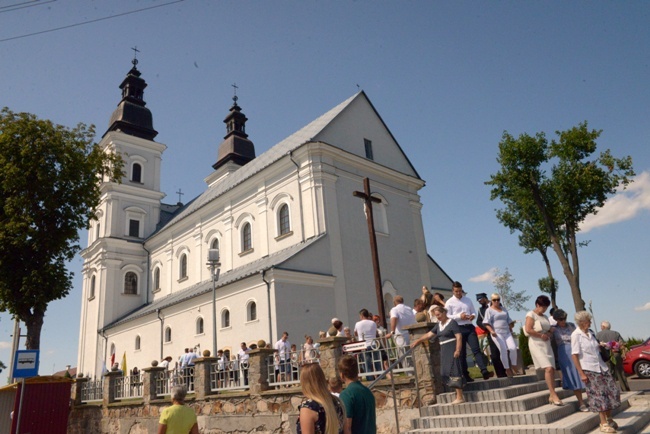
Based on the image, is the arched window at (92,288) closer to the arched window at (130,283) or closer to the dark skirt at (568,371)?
the arched window at (130,283)

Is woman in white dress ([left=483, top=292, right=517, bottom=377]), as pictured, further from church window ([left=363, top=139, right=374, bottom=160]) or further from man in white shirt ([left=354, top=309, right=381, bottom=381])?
church window ([left=363, top=139, right=374, bottom=160])

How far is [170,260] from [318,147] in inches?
595

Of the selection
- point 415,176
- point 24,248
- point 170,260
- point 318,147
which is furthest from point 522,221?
point 24,248

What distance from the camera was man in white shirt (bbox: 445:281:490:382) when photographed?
28.6 ft

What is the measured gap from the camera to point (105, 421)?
51.5 ft

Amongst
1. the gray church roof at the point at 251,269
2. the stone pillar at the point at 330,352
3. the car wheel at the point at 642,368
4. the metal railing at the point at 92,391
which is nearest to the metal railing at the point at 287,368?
the stone pillar at the point at 330,352

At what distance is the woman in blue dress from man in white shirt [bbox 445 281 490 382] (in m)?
1.35

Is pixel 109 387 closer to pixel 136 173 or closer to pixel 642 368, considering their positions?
pixel 642 368

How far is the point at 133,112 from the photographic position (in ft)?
127

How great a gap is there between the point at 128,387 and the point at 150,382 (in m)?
1.87

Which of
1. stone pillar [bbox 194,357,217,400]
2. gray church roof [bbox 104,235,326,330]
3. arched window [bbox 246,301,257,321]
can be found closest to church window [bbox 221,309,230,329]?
gray church roof [bbox 104,235,326,330]

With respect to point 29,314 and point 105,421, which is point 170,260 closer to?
point 29,314

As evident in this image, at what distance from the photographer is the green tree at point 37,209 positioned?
1667 cm

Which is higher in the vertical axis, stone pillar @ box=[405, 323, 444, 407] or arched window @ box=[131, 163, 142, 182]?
arched window @ box=[131, 163, 142, 182]
